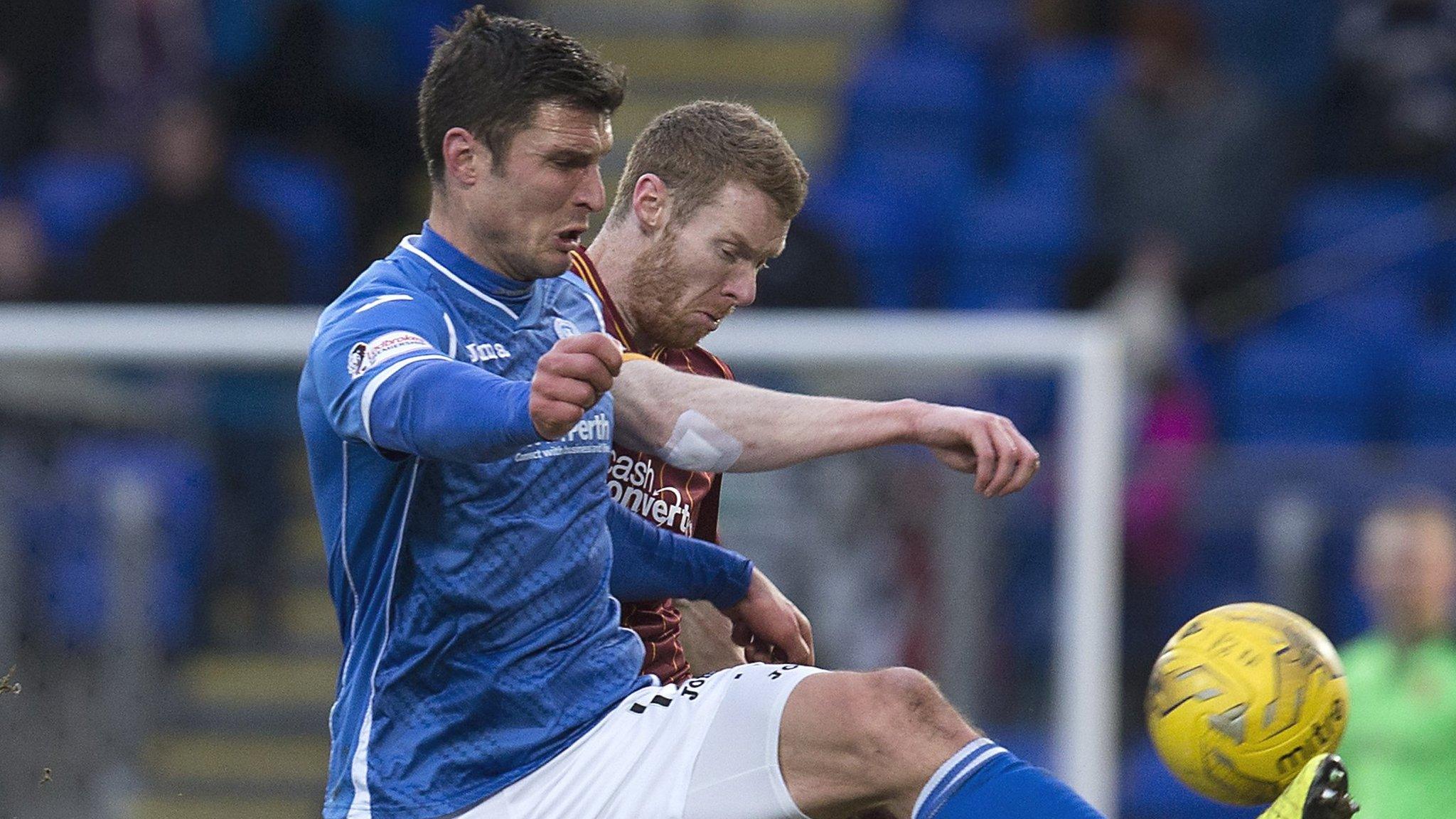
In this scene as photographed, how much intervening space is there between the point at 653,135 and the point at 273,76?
20.3 feet

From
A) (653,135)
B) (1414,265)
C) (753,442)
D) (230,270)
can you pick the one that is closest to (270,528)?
(230,270)

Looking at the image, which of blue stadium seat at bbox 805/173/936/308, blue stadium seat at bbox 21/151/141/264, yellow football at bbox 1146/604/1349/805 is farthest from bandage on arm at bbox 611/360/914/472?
blue stadium seat at bbox 21/151/141/264

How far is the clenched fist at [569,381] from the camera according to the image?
8.27 ft

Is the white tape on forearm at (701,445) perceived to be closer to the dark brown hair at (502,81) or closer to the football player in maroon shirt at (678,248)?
the football player in maroon shirt at (678,248)

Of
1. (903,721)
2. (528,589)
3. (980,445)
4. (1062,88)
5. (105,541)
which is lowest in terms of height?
(105,541)

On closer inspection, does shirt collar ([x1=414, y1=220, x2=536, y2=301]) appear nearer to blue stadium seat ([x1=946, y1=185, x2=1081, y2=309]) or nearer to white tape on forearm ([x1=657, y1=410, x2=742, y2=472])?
white tape on forearm ([x1=657, y1=410, x2=742, y2=472])

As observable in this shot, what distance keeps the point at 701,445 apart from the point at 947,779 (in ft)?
2.16

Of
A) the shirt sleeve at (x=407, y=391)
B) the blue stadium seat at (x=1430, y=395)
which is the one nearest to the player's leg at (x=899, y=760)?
the shirt sleeve at (x=407, y=391)

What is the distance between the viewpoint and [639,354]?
3.41 metres

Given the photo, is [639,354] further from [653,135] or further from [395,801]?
[395,801]

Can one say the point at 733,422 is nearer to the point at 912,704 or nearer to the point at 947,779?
the point at 912,704

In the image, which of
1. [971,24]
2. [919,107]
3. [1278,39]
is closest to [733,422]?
[919,107]

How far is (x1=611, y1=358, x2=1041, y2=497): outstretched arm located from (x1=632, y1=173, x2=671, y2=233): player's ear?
1.14ft

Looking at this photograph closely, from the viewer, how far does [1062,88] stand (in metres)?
9.76
